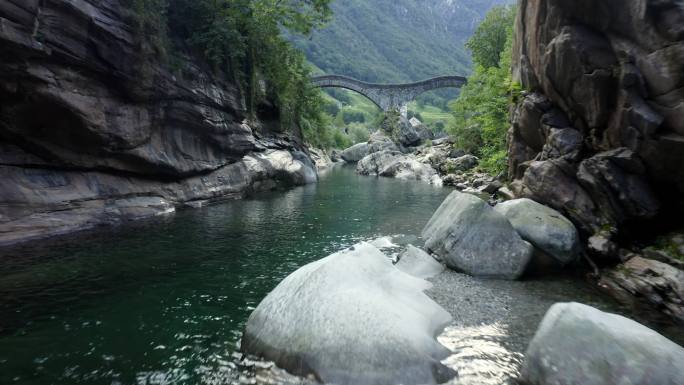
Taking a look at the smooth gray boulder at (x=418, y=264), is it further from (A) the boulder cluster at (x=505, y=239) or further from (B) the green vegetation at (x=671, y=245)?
(B) the green vegetation at (x=671, y=245)

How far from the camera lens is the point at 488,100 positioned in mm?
36875

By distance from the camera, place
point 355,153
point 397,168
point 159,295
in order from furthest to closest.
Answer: point 355,153 < point 397,168 < point 159,295

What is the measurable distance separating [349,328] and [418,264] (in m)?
6.18

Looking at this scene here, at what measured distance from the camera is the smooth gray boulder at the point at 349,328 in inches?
280

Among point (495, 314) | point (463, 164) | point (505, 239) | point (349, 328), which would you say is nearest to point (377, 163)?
point (463, 164)

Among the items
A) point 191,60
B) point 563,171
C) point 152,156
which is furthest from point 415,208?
point 191,60

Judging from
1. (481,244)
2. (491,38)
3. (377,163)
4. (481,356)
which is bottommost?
(481,356)

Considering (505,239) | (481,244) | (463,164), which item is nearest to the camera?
(505,239)

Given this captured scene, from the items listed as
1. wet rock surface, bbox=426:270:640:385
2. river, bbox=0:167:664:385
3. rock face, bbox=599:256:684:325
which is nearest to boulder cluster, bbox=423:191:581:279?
wet rock surface, bbox=426:270:640:385

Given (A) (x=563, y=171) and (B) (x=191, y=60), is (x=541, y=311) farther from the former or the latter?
(B) (x=191, y=60)

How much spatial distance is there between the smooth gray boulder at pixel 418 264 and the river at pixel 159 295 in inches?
29.7

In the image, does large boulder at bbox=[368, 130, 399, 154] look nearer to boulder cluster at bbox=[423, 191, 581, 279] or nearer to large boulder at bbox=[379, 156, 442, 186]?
large boulder at bbox=[379, 156, 442, 186]

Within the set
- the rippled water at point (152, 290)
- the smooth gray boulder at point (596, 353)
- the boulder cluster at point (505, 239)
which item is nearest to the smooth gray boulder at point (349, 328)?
the rippled water at point (152, 290)

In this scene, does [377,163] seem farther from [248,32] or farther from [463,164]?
[248,32]
